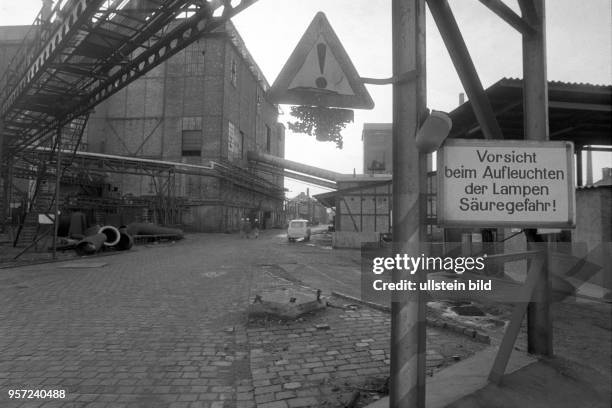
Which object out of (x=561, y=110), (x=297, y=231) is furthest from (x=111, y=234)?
(x=561, y=110)

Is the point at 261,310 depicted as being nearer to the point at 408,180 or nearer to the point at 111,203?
the point at 408,180

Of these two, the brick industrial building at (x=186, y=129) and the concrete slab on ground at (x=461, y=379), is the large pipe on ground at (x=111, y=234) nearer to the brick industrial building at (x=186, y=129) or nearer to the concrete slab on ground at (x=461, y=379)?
the brick industrial building at (x=186, y=129)

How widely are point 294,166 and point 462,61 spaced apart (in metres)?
35.6

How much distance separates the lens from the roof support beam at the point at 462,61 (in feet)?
8.76

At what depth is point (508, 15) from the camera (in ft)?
10.00

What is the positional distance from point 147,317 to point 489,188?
17.2ft

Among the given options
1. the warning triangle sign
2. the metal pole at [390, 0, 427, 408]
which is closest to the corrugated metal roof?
the metal pole at [390, 0, 427, 408]

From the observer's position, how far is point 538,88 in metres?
3.19

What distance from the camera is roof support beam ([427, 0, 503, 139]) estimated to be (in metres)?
2.67

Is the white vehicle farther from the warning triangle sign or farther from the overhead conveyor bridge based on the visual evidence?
the warning triangle sign

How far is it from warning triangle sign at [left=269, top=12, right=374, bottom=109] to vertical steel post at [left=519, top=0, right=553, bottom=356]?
1736 mm

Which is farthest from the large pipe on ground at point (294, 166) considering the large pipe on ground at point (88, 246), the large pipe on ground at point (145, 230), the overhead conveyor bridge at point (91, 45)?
the overhead conveyor bridge at point (91, 45)

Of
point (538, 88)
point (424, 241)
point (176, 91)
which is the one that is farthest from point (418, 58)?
point (176, 91)

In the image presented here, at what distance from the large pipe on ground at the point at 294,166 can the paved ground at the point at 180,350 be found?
1114 inches
